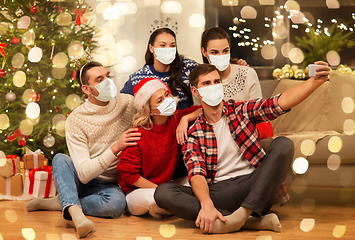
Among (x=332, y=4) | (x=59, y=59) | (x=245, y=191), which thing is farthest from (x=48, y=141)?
(x=332, y=4)

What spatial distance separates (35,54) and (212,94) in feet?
6.05

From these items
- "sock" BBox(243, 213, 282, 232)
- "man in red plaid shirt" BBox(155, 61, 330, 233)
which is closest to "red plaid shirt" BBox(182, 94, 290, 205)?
"man in red plaid shirt" BBox(155, 61, 330, 233)

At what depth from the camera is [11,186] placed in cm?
243

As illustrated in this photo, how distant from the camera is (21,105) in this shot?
9.57 feet

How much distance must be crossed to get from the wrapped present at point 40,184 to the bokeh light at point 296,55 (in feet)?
9.51

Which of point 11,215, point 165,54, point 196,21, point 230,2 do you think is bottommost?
point 11,215

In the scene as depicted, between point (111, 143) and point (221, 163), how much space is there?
686mm

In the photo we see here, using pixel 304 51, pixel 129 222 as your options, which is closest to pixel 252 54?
pixel 304 51

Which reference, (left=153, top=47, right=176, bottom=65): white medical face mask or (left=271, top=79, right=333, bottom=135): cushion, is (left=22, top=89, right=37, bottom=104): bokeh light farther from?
(left=271, top=79, right=333, bottom=135): cushion

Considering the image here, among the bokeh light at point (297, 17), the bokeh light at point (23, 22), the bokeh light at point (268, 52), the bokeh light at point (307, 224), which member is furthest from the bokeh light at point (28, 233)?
the bokeh light at point (297, 17)

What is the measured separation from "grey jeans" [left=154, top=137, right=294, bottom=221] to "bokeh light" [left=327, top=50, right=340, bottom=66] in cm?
234

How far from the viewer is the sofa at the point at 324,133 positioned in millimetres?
2029

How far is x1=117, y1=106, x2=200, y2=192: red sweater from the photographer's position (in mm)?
1800

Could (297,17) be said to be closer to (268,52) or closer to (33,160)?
(268,52)
